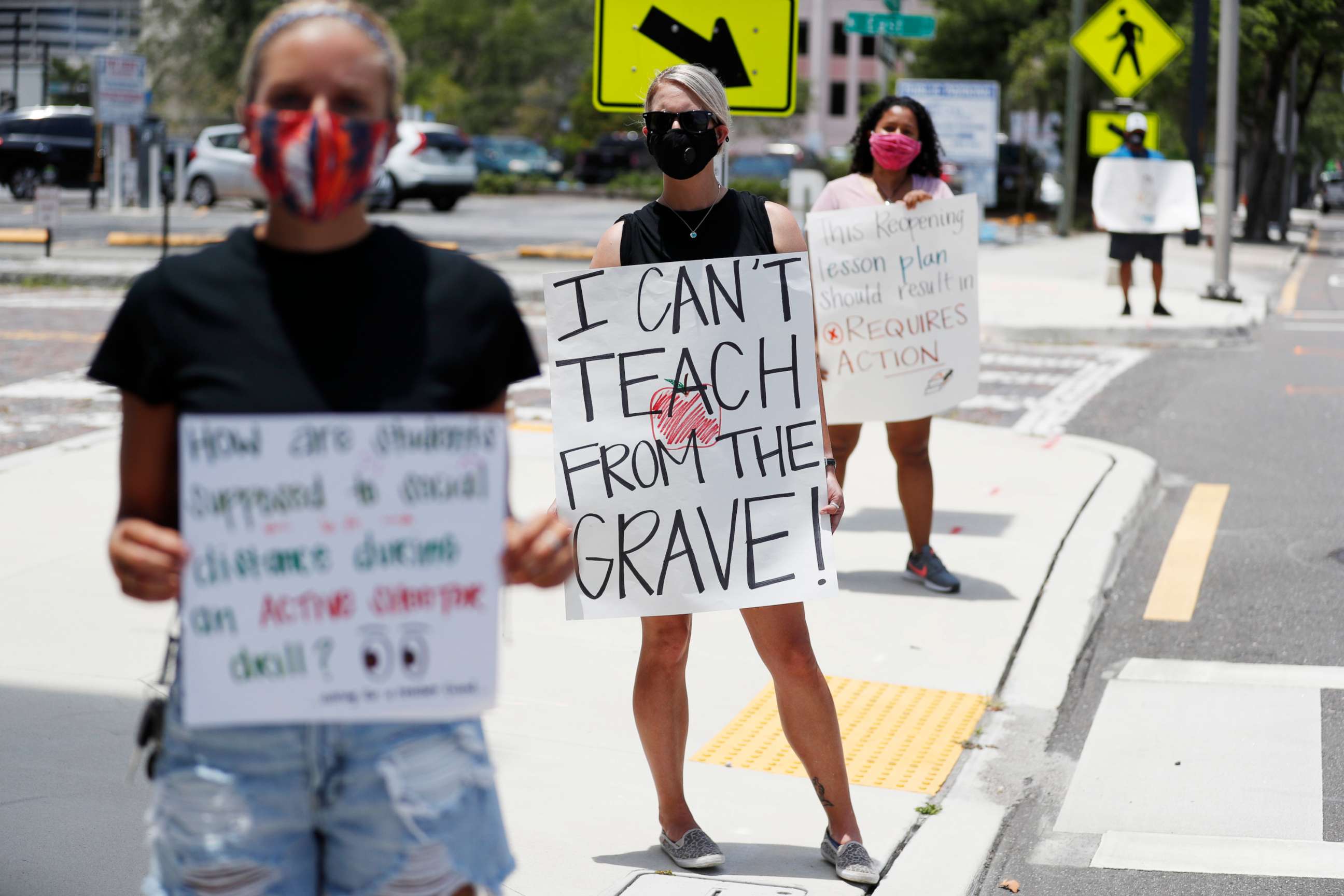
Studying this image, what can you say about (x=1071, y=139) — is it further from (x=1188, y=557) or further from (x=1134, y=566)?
(x=1134, y=566)

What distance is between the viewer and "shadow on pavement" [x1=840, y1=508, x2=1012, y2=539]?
7.77 meters

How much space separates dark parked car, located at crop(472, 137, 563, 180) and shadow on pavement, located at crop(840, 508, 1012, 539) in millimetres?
41696

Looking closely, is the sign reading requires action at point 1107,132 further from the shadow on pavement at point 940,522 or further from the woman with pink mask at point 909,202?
the woman with pink mask at point 909,202

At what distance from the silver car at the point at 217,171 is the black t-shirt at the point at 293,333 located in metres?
31.6

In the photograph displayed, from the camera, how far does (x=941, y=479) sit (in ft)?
29.5

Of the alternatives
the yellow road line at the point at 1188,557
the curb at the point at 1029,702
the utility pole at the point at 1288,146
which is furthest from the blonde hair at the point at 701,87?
the utility pole at the point at 1288,146

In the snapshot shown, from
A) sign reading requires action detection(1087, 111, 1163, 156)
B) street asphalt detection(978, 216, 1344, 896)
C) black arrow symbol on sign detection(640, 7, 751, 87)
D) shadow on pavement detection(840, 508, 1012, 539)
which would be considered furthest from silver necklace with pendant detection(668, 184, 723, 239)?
sign reading requires action detection(1087, 111, 1163, 156)

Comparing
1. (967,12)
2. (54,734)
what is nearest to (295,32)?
(54,734)

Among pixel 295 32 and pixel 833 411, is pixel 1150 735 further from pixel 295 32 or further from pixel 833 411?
pixel 295 32

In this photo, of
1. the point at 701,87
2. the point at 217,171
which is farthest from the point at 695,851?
the point at 217,171

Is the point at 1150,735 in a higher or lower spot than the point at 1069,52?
lower

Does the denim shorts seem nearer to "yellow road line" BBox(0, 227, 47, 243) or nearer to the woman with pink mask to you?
the woman with pink mask

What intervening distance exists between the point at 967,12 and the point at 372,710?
141ft

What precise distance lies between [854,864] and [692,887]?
394mm
